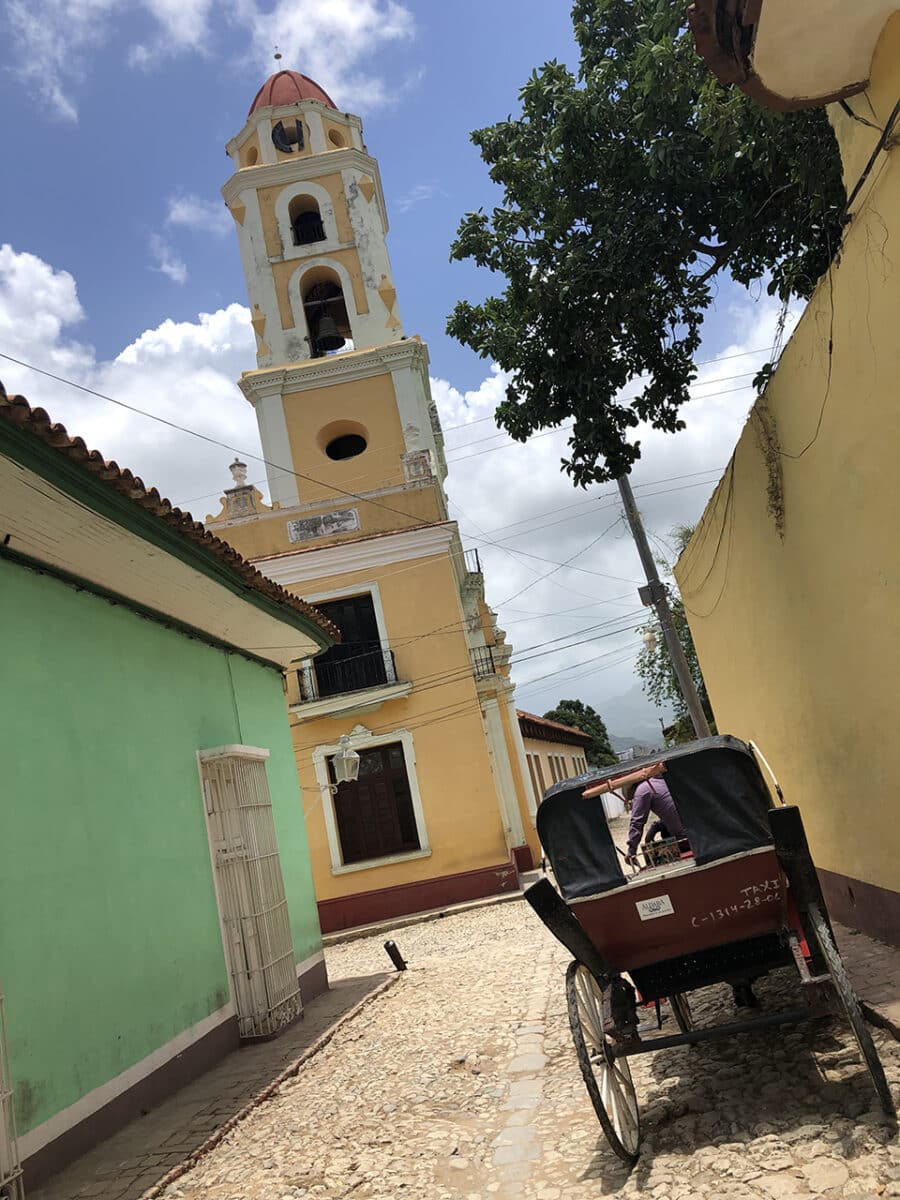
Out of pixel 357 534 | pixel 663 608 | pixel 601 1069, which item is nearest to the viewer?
pixel 601 1069

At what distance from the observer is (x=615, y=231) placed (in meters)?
8.44

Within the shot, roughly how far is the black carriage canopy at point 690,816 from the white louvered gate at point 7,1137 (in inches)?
110

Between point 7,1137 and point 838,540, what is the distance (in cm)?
545

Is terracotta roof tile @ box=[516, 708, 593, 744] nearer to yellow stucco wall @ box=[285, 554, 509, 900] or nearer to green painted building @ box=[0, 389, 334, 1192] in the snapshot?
yellow stucco wall @ box=[285, 554, 509, 900]

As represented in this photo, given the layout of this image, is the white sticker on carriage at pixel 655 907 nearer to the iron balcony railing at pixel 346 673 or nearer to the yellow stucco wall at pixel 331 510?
the iron balcony railing at pixel 346 673

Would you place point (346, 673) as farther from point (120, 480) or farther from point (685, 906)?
point (685, 906)

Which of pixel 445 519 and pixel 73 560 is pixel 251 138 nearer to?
pixel 445 519

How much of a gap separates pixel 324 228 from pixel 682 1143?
781 inches

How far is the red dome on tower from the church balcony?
12.2 meters

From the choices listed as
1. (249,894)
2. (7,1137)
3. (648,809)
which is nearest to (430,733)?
(249,894)

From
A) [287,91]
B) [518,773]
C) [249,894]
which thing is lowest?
[249,894]

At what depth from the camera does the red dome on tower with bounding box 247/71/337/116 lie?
70.8 feet

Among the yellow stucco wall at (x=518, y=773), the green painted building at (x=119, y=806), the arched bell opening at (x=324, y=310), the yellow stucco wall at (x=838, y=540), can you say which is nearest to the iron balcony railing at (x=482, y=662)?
the yellow stucco wall at (x=518, y=773)

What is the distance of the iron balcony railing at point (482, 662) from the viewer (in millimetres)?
19528
